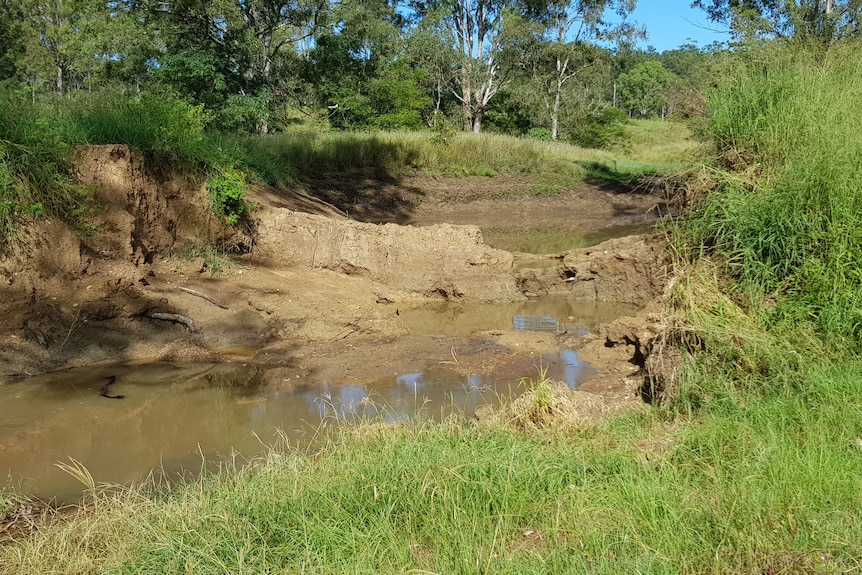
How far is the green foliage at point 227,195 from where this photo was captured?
10.5 m

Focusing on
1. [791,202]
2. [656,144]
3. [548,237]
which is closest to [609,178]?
[548,237]

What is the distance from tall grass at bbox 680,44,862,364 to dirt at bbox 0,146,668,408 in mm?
1171

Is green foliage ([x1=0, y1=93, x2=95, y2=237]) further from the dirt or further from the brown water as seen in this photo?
the brown water

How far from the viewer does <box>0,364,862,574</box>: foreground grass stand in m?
3.03

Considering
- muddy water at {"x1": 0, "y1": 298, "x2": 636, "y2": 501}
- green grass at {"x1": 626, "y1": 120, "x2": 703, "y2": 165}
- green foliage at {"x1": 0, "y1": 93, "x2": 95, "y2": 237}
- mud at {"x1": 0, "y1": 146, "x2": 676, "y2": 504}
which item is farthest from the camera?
green grass at {"x1": 626, "y1": 120, "x2": 703, "y2": 165}

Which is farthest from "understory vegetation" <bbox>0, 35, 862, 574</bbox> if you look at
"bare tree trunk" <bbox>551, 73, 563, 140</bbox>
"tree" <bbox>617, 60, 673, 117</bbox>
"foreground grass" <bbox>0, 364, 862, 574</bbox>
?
"tree" <bbox>617, 60, 673, 117</bbox>

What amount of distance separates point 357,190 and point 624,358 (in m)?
13.7

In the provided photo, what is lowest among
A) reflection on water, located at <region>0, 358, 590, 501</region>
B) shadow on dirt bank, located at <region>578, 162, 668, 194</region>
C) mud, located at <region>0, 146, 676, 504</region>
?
reflection on water, located at <region>0, 358, 590, 501</region>

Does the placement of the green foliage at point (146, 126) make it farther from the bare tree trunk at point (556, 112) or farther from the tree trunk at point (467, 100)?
the bare tree trunk at point (556, 112)

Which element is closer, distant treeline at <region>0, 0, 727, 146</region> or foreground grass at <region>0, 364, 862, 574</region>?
foreground grass at <region>0, 364, 862, 574</region>

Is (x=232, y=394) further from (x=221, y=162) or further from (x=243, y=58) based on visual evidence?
(x=243, y=58)

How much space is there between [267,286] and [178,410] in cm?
327

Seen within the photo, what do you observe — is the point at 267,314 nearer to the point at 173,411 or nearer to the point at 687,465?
the point at 173,411

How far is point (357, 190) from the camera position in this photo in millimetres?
20609
